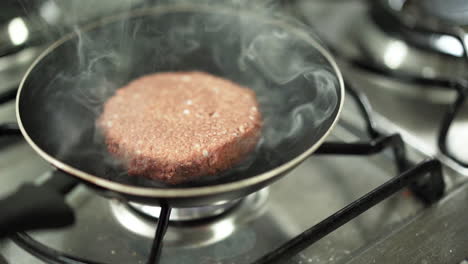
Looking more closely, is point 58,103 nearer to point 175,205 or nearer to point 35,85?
point 35,85

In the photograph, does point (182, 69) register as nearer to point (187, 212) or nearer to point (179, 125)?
point (179, 125)

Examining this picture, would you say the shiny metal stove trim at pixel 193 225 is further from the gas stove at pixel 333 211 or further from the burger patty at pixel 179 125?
the burger patty at pixel 179 125

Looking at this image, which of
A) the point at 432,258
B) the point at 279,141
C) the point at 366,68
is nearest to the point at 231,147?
the point at 279,141

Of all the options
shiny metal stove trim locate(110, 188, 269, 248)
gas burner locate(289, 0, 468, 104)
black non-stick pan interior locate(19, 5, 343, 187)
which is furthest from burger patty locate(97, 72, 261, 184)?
gas burner locate(289, 0, 468, 104)

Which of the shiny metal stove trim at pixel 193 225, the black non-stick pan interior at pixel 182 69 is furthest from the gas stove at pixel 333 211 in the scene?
the black non-stick pan interior at pixel 182 69

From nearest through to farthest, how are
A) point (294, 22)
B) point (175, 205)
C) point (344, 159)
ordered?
point (175, 205) → point (344, 159) → point (294, 22)

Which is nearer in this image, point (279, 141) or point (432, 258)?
point (432, 258)

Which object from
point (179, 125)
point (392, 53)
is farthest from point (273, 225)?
point (392, 53)
